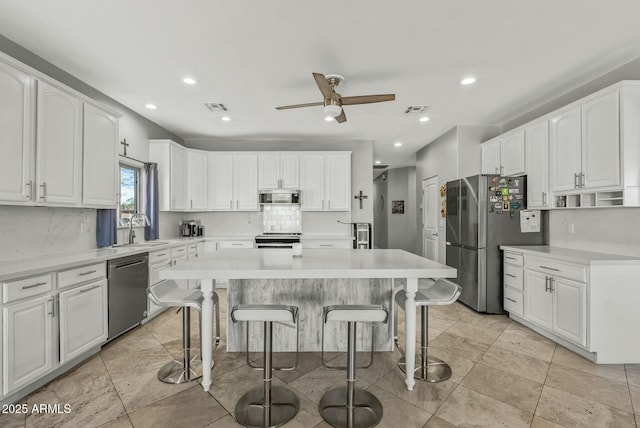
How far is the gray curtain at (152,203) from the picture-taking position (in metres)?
4.25

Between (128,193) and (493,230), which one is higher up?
(128,193)

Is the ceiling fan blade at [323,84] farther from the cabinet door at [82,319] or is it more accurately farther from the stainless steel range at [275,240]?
the stainless steel range at [275,240]

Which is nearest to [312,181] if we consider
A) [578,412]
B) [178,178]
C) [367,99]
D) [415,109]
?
[415,109]

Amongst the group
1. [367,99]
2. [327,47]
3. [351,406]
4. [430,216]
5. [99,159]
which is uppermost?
[327,47]

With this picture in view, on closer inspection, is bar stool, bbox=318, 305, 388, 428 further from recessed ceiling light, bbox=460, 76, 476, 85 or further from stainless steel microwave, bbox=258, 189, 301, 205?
stainless steel microwave, bbox=258, 189, 301, 205

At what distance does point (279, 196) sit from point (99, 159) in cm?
278

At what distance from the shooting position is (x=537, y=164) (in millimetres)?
3539

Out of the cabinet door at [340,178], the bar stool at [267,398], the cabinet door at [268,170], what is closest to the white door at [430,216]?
the cabinet door at [340,178]

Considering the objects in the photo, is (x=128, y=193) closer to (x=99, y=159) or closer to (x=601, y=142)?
(x=99, y=159)

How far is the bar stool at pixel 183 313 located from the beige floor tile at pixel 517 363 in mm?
2481

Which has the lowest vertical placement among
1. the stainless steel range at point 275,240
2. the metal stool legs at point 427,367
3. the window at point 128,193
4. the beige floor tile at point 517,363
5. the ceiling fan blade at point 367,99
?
the beige floor tile at point 517,363

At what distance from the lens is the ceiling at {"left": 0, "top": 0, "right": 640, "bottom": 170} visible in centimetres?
207

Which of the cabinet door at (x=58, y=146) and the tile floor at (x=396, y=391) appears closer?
the tile floor at (x=396, y=391)

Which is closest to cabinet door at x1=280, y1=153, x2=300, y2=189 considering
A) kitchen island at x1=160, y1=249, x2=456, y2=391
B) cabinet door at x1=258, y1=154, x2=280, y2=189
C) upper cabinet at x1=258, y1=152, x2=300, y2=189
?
upper cabinet at x1=258, y1=152, x2=300, y2=189
